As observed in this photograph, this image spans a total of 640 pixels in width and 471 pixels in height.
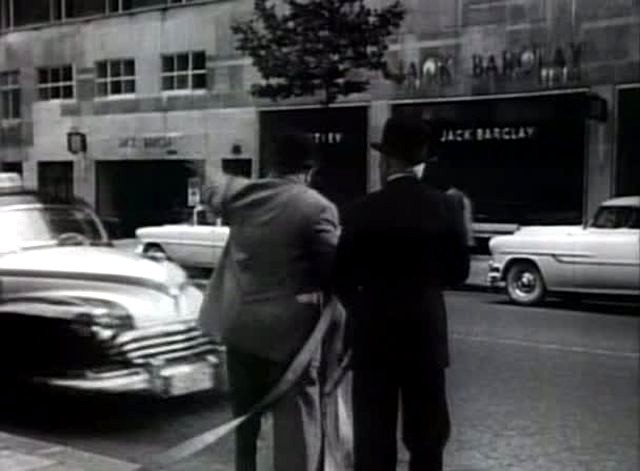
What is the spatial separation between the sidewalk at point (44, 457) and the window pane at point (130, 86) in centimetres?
96

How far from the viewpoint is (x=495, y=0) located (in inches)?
71.2

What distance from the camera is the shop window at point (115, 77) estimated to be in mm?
2266

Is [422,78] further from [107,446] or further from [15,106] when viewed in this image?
[107,446]

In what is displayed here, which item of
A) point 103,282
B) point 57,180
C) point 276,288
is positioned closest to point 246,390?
point 276,288

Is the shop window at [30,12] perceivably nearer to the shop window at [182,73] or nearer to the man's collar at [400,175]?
the shop window at [182,73]

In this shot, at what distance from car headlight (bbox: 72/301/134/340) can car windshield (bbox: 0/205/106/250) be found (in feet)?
0.50

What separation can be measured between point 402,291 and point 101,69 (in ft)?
2.64

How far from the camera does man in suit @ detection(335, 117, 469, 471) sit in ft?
6.47

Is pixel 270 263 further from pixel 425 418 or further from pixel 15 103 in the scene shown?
pixel 15 103

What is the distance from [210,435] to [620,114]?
126cm

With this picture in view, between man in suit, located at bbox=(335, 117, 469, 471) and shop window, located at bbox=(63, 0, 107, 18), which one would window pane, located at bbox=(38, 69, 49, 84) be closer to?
shop window, located at bbox=(63, 0, 107, 18)

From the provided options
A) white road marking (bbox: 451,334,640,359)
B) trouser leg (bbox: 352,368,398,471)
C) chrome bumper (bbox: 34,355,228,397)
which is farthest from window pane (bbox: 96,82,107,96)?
white road marking (bbox: 451,334,640,359)

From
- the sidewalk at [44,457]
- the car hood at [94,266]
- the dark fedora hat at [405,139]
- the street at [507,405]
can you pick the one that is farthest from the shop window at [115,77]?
the sidewalk at [44,457]

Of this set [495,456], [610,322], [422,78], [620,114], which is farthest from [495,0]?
[495,456]
